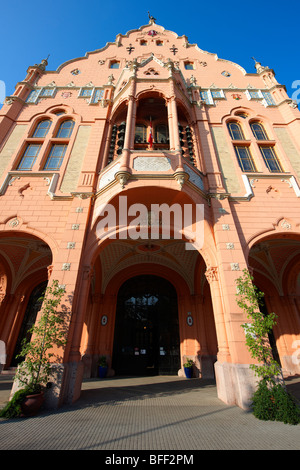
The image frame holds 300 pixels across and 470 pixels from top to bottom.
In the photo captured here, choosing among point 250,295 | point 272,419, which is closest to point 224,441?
point 272,419

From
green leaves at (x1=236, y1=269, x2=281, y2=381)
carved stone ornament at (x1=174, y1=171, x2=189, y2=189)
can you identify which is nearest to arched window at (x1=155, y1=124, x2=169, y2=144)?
carved stone ornament at (x1=174, y1=171, x2=189, y2=189)

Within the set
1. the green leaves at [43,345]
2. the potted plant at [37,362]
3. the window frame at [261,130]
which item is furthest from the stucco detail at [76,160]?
the window frame at [261,130]

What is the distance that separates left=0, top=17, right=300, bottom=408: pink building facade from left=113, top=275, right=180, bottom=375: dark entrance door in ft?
0.21

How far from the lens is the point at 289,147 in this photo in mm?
11375

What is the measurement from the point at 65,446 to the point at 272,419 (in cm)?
440

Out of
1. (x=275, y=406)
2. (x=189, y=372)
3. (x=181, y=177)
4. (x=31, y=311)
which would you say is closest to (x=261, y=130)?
(x=181, y=177)

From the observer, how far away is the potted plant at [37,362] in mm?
4926

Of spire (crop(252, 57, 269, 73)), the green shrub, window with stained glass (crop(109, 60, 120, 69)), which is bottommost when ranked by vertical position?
the green shrub

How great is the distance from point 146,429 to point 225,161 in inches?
417

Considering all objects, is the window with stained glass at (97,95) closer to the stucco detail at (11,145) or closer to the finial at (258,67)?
the stucco detail at (11,145)

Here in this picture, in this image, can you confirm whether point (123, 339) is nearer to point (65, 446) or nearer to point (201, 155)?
point (65, 446)

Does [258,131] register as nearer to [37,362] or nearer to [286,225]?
[286,225]

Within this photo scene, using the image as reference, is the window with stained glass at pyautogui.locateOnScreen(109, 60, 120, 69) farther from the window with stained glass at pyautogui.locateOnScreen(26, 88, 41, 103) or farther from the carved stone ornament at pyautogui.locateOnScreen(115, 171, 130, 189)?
the carved stone ornament at pyautogui.locateOnScreen(115, 171, 130, 189)

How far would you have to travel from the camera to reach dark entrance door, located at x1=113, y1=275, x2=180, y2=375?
483 inches
